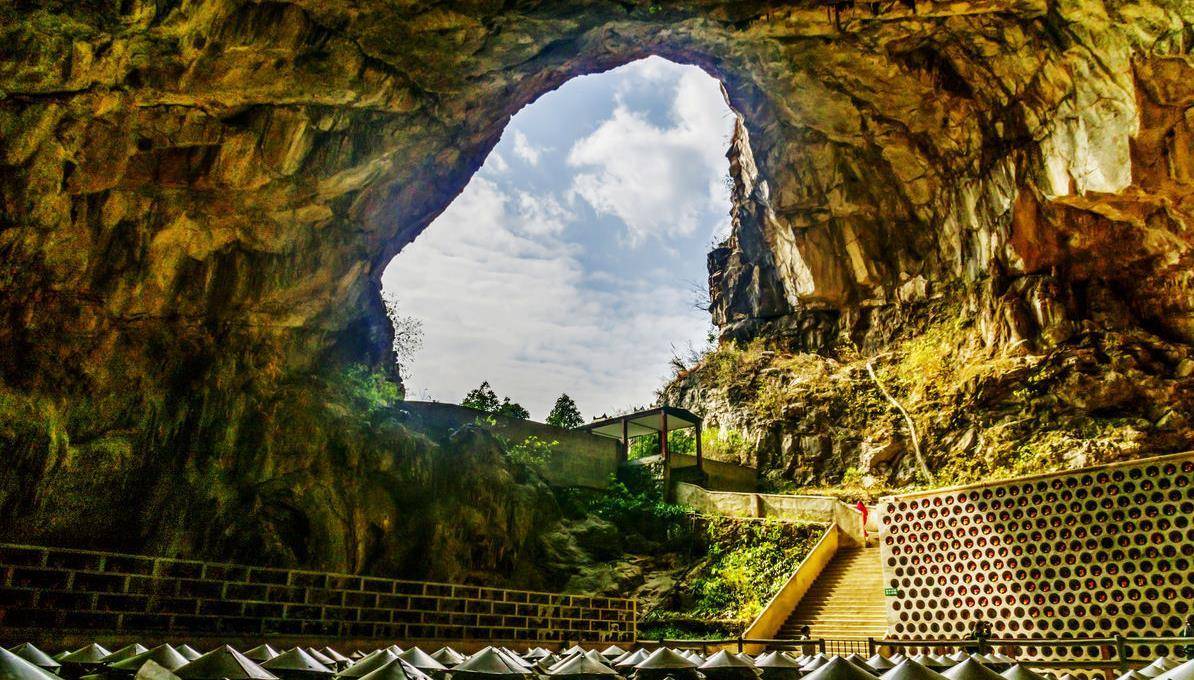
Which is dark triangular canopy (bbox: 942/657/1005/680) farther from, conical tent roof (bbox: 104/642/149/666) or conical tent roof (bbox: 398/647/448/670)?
conical tent roof (bbox: 104/642/149/666)

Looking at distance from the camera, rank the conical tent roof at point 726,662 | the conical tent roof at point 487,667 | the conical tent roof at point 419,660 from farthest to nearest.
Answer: the conical tent roof at point 726,662 → the conical tent roof at point 419,660 → the conical tent roof at point 487,667

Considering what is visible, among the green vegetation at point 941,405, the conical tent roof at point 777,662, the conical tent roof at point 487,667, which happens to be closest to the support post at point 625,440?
the green vegetation at point 941,405

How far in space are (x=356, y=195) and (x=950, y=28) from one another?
53.1 ft

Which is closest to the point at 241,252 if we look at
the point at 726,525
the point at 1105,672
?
the point at 726,525

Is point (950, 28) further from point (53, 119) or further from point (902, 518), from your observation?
point (53, 119)

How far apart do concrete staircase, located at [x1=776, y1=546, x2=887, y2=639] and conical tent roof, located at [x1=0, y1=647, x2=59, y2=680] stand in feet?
46.7

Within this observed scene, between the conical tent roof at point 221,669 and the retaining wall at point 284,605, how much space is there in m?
4.04

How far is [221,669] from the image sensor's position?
652 centimetres

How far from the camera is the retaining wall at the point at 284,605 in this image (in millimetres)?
11586

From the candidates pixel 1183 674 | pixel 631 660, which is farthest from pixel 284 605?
pixel 1183 674

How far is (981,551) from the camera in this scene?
43.8 feet

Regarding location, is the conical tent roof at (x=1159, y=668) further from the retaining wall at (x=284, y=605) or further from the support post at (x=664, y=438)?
the support post at (x=664, y=438)

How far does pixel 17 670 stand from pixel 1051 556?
14061 millimetres

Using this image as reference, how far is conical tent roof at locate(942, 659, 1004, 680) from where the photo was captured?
6.35 meters
